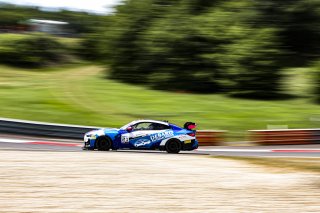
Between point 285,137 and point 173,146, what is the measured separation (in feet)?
22.6

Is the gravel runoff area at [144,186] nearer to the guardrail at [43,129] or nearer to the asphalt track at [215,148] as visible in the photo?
the asphalt track at [215,148]

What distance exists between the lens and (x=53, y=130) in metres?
20.5

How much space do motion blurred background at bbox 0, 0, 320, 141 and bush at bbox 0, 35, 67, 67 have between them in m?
2.23

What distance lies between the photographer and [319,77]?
31094 mm

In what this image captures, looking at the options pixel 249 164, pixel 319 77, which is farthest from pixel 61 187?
pixel 319 77

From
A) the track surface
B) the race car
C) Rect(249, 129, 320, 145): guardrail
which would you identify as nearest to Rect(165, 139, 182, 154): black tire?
the race car

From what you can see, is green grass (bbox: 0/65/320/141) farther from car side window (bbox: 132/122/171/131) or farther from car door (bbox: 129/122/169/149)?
car door (bbox: 129/122/169/149)

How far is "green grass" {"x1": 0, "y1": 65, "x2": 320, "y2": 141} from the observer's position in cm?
2534

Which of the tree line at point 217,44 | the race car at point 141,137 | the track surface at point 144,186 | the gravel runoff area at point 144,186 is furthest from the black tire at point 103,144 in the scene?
the tree line at point 217,44

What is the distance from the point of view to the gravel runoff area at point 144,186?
8953mm

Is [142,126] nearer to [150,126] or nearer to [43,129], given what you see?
[150,126]

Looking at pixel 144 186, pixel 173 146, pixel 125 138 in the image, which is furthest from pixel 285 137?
pixel 144 186

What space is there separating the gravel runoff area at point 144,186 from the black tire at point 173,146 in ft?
10.5

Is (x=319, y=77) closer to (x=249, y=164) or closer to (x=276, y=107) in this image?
(x=276, y=107)
